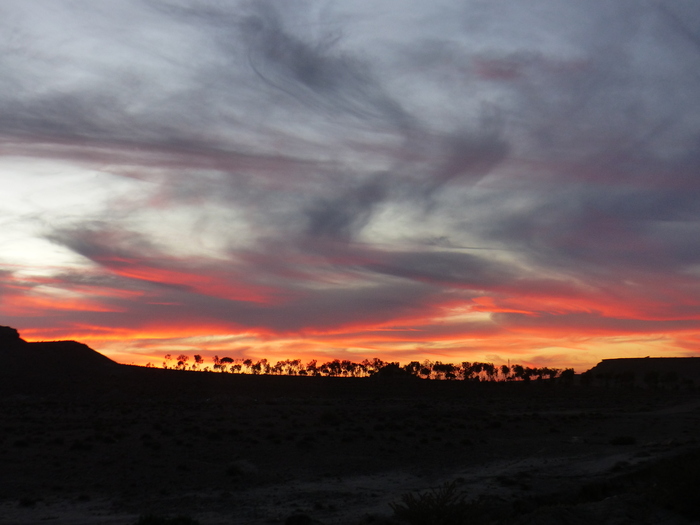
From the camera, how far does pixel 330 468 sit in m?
26.8

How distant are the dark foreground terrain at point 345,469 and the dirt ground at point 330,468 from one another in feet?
0.24

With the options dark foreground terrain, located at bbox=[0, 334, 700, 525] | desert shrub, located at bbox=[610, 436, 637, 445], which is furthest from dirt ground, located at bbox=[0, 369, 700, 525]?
desert shrub, located at bbox=[610, 436, 637, 445]

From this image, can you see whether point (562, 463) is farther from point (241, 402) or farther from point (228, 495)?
point (241, 402)

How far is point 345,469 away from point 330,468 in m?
0.70

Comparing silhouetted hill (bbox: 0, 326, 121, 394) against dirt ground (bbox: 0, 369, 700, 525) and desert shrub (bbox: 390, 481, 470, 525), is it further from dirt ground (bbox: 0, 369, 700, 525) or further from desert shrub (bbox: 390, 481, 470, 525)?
desert shrub (bbox: 390, 481, 470, 525)

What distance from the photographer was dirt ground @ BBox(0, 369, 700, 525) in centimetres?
1778

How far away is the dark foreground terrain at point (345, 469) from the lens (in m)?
16.8

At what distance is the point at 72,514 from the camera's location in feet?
61.3

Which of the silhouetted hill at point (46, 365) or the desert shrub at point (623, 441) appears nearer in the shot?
the desert shrub at point (623, 441)

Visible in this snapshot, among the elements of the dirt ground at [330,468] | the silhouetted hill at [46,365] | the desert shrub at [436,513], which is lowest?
the dirt ground at [330,468]

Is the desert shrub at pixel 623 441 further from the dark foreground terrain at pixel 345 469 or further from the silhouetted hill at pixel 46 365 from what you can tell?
the silhouetted hill at pixel 46 365

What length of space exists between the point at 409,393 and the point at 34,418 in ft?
227

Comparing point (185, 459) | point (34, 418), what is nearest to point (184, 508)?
point (185, 459)

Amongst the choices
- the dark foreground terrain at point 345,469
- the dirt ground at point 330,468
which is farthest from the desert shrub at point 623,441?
the dirt ground at point 330,468
